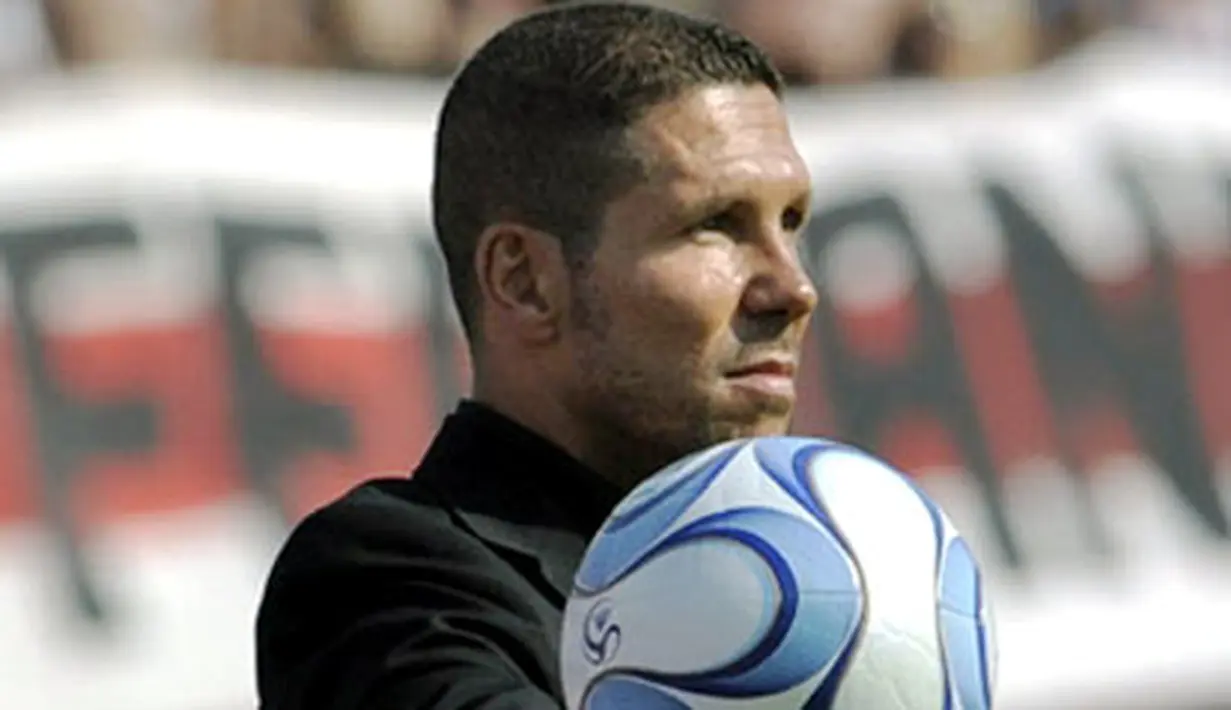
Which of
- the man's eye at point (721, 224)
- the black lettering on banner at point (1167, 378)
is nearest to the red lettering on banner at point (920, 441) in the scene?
the black lettering on banner at point (1167, 378)

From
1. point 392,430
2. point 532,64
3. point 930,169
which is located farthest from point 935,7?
point 532,64

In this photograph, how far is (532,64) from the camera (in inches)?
122

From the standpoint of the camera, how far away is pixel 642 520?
2730mm

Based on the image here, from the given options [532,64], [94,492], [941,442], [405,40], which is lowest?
[941,442]

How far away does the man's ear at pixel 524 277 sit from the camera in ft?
10.2

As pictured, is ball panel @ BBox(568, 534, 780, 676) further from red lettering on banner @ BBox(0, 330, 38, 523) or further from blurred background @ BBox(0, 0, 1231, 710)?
red lettering on banner @ BBox(0, 330, 38, 523)

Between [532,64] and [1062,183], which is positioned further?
[1062,183]

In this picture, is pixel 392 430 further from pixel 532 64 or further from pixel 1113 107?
pixel 532 64

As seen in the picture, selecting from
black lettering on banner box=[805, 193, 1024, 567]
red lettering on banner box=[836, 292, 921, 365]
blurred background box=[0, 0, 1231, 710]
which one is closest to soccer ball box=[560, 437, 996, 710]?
blurred background box=[0, 0, 1231, 710]

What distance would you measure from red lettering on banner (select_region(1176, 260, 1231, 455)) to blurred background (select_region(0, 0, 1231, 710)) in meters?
0.01

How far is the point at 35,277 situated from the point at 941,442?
9.06 ft

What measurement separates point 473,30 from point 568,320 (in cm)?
562

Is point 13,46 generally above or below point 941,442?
above

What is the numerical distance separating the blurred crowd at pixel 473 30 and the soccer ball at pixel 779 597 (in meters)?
5.29
